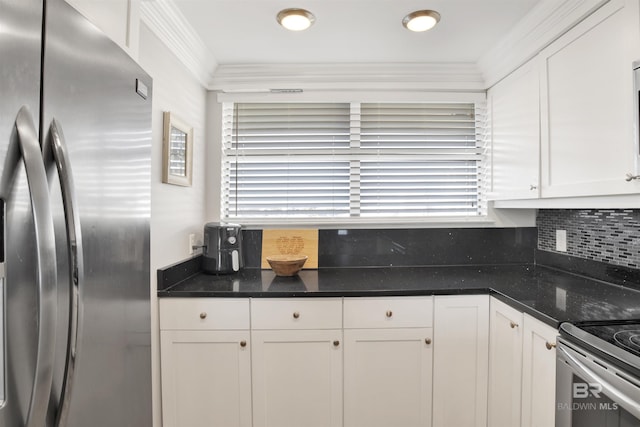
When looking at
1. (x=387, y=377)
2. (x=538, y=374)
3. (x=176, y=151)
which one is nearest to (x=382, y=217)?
(x=387, y=377)

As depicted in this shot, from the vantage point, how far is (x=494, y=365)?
166cm

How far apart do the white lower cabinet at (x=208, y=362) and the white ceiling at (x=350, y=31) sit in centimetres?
141

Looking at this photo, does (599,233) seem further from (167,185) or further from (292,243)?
(167,185)

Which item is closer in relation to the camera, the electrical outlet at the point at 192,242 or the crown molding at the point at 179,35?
the crown molding at the point at 179,35

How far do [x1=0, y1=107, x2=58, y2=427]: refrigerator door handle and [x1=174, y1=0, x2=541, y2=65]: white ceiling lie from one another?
4.15 feet

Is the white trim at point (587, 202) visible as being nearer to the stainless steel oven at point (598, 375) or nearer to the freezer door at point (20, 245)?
the stainless steel oven at point (598, 375)

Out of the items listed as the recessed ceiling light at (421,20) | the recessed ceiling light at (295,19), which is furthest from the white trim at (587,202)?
the recessed ceiling light at (295,19)

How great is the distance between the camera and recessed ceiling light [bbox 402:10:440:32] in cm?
159

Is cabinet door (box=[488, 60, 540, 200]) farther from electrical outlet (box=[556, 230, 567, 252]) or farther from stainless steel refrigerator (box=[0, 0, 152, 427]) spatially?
stainless steel refrigerator (box=[0, 0, 152, 427])

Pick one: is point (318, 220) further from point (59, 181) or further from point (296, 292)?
point (59, 181)

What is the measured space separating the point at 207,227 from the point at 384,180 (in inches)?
47.6

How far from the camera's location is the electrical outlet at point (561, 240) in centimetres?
208

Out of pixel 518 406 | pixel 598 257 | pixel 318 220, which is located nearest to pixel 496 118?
pixel 598 257

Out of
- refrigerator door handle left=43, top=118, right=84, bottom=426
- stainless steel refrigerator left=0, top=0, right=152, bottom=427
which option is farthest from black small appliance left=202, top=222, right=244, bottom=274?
refrigerator door handle left=43, top=118, right=84, bottom=426
